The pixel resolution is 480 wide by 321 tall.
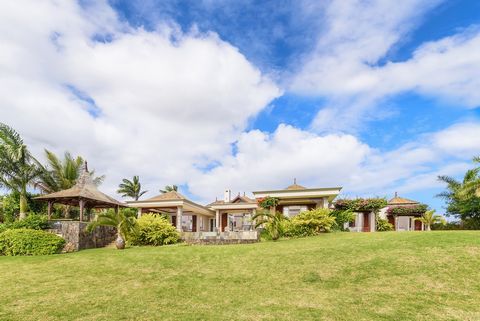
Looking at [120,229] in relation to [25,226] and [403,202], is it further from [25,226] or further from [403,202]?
[403,202]

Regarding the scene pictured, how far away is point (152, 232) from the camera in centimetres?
1955

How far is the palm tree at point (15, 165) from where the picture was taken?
22.2m

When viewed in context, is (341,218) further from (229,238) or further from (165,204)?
(165,204)

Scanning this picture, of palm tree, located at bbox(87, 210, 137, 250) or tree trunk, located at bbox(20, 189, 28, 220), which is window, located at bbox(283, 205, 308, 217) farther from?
tree trunk, located at bbox(20, 189, 28, 220)

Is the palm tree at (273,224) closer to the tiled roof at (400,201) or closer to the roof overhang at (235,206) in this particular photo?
the roof overhang at (235,206)

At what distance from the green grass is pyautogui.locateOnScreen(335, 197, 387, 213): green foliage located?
A: 9.68 m

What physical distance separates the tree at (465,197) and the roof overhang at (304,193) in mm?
9171

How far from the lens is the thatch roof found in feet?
68.8

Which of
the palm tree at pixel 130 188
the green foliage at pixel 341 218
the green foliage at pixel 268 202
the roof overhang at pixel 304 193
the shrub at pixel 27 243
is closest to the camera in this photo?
the shrub at pixel 27 243

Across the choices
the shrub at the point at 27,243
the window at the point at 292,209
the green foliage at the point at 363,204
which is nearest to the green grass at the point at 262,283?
the shrub at the point at 27,243

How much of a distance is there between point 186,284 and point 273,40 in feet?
36.5

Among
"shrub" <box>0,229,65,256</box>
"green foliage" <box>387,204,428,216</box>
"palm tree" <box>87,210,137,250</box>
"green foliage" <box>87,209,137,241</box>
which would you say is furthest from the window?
"shrub" <box>0,229,65,256</box>

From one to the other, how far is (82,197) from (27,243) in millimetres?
5239

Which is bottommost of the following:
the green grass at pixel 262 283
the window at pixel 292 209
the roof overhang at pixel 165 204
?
the green grass at pixel 262 283
